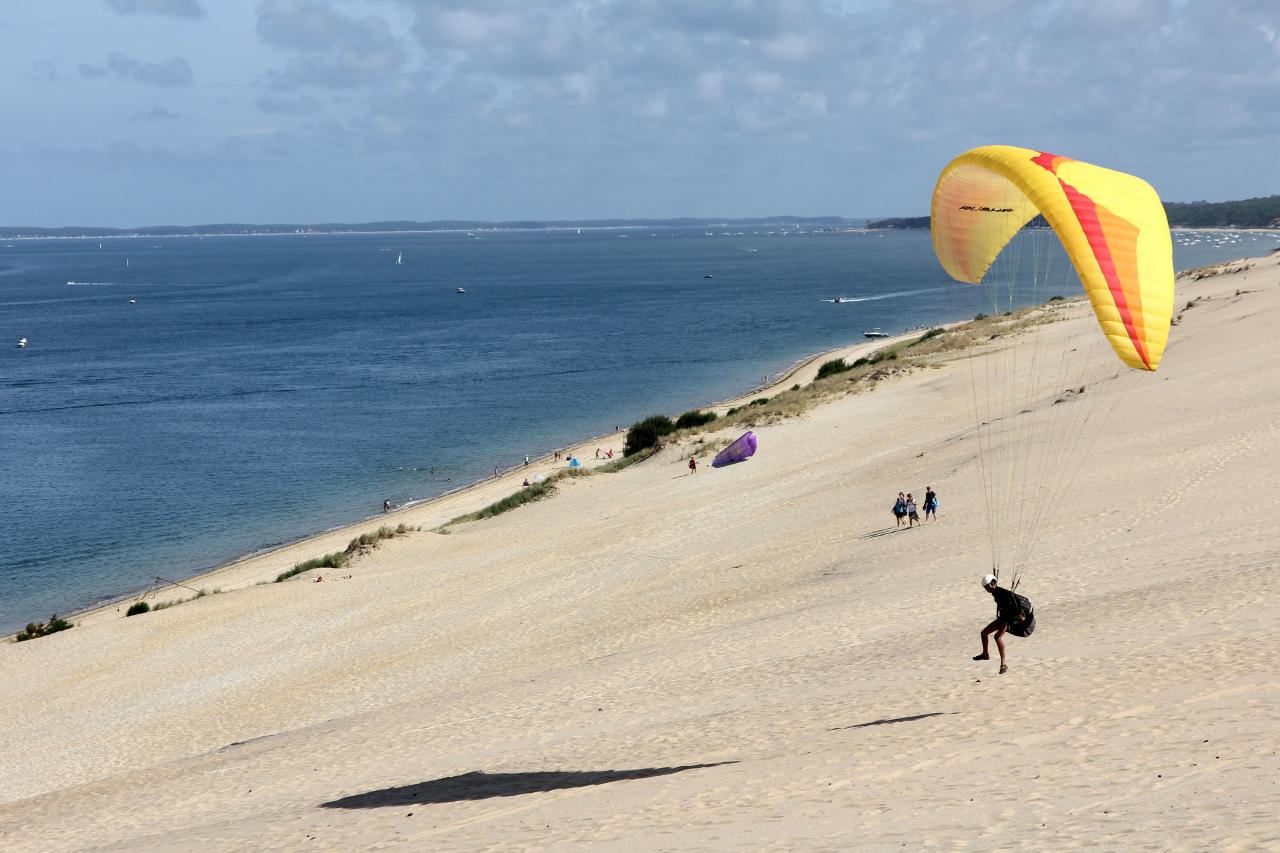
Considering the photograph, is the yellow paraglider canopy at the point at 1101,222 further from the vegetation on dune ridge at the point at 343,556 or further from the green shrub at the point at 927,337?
the green shrub at the point at 927,337

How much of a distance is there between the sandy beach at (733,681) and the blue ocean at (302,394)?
10.8 metres

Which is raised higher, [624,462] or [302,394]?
[302,394]

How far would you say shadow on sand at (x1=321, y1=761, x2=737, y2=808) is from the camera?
12.8 meters

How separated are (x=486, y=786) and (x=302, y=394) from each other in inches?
2371

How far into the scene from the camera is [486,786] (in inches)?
526

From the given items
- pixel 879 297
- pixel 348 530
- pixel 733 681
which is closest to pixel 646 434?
pixel 348 530

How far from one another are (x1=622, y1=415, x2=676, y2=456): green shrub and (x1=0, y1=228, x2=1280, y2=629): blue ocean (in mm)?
7782

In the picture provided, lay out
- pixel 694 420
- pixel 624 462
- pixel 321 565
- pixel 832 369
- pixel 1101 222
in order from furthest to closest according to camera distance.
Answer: pixel 832 369, pixel 694 420, pixel 624 462, pixel 321 565, pixel 1101 222

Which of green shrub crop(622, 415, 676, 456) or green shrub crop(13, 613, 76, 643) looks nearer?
green shrub crop(13, 613, 76, 643)

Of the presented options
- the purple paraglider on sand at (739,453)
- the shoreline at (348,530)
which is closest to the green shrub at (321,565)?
the shoreline at (348,530)

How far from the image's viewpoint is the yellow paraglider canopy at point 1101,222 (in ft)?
38.6

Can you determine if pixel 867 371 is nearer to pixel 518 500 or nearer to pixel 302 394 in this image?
pixel 518 500

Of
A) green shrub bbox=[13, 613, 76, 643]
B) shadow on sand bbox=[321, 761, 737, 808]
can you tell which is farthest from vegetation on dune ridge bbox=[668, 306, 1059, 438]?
shadow on sand bbox=[321, 761, 737, 808]

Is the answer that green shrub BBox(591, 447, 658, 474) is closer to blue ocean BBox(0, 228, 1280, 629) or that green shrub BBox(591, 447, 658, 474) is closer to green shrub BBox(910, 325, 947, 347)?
blue ocean BBox(0, 228, 1280, 629)
